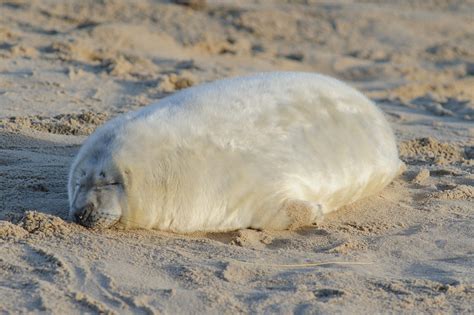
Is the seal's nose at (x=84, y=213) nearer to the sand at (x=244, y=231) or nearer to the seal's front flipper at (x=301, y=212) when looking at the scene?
the sand at (x=244, y=231)

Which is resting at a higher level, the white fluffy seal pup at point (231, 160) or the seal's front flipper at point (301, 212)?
the white fluffy seal pup at point (231, 160)

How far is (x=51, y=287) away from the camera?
3.52 metres

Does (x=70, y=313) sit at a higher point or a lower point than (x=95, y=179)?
lower

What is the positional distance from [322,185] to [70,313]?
1856 mm

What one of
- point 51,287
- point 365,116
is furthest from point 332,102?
point 51,287

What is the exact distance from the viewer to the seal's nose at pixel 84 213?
4.23 meters

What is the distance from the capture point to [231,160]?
4.48 metres

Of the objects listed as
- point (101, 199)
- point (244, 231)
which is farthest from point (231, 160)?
point (101, 199)

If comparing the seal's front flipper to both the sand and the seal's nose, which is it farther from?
the seal's nose

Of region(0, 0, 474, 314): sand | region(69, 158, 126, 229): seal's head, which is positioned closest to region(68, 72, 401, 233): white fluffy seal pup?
region(69, 158, 126, 229): seal's head

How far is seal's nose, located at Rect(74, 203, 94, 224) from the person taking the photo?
423cm

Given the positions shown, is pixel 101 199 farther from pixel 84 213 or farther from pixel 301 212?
pixel 301 212

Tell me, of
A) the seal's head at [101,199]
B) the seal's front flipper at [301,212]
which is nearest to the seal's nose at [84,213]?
the seal's head at [101,199]

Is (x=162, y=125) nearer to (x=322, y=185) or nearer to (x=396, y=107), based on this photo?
(x=322, y=185)
